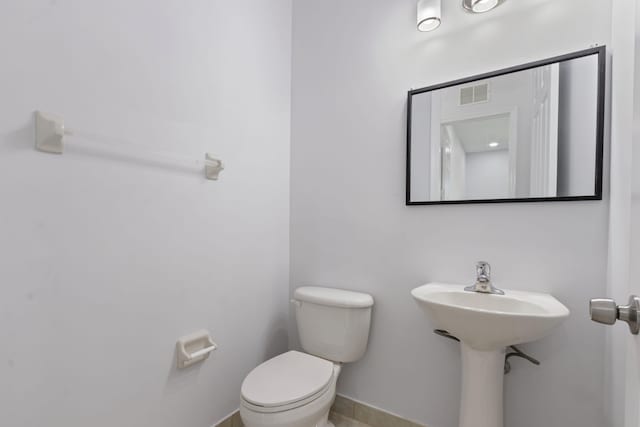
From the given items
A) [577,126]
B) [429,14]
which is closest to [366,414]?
[577,126]

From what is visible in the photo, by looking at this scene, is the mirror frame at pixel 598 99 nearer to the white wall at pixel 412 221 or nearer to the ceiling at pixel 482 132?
the white wall at pixel 412 221

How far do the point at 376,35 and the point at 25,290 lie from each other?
1.76 meters

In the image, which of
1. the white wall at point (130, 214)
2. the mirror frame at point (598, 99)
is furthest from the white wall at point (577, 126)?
the white wall at point (130, 214)

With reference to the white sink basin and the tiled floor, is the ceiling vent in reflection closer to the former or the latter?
the white sink basin

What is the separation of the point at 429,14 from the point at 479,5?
20 cm

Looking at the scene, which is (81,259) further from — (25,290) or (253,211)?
(253,211)

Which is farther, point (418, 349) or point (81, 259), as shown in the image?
point (418, 349)

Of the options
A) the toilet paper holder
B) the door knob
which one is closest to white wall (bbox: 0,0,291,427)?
the toilet paper holder

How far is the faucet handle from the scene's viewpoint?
118 centimetres

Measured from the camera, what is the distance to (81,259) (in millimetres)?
908

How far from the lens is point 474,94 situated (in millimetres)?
1284

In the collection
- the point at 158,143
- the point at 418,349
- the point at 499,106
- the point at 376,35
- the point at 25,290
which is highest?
the point at 376,35

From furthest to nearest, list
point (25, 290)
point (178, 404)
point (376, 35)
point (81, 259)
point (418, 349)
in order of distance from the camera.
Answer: point (376, 35)
point (418, 349)
point (178, 404)
point (81, 259)
point (25, 290)

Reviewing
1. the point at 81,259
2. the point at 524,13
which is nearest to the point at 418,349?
the point at 81,259
